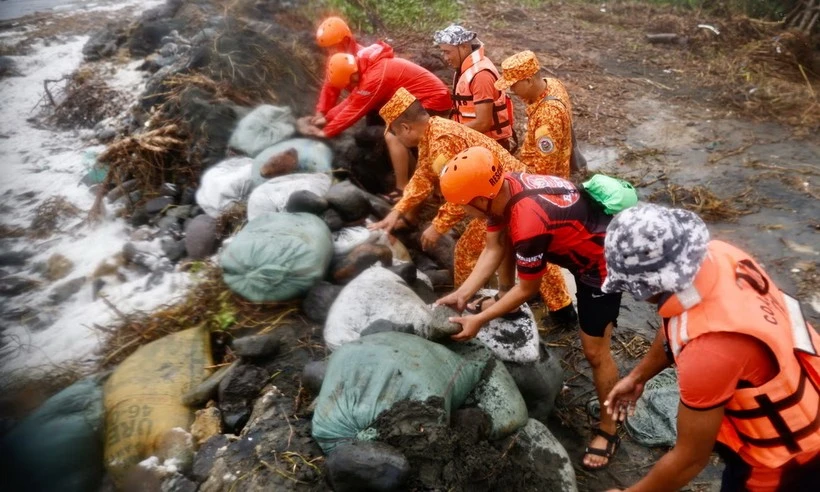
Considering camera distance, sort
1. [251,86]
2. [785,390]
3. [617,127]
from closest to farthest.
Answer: [785,390]
[251,86]
[617,127]

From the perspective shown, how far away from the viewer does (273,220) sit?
3.04 metres

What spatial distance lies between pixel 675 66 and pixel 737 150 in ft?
8.37

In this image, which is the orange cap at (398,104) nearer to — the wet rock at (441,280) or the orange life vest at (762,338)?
the wet rock at (441,280)

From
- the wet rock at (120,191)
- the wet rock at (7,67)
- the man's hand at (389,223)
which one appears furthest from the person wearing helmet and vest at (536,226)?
the wet rock at (7,67)

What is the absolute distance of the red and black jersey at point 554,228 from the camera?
214 cm

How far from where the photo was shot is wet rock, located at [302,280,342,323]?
2842mm

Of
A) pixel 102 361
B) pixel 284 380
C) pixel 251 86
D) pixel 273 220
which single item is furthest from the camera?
pixel 251 86

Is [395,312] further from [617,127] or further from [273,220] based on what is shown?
[617,127]

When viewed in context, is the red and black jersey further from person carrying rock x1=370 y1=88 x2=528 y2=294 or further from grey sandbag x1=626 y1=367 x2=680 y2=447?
grey sandbag x1=626 y1=367 x2=680 y2=447

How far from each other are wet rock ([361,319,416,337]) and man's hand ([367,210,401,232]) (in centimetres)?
87

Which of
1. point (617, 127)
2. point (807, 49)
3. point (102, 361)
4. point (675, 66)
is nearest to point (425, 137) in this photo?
point (102, 361)

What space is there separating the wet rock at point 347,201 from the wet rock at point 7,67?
15.7 ft

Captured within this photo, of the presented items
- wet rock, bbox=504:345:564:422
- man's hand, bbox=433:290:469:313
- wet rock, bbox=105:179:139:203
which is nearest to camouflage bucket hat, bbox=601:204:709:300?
man's hand, bbox=433:290:469:313

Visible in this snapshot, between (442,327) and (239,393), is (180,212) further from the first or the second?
(442,327)
